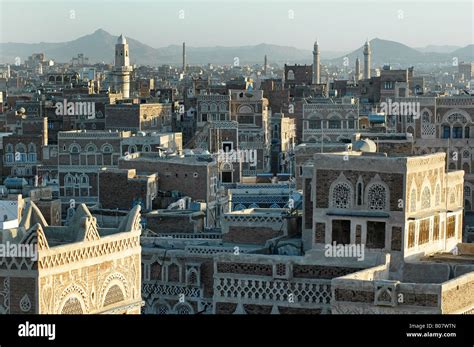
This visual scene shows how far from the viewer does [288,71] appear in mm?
97188

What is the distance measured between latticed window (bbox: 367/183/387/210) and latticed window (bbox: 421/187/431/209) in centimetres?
90

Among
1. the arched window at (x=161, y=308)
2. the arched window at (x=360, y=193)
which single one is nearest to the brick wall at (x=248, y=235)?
the arched window at (x=161, y=308)

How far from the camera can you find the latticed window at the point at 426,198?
23.5 meters

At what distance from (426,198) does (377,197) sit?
3.89 feet

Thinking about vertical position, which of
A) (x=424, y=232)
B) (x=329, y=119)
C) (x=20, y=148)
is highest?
(x=329, y=119)

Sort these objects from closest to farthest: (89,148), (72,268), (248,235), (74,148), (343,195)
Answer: (72,268), (343,195), (248,235), (74,148), (89,148)

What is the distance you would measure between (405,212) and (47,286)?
23.2ft

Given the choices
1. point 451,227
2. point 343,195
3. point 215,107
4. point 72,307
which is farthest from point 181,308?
point 215,107

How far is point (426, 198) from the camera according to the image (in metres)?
23.7

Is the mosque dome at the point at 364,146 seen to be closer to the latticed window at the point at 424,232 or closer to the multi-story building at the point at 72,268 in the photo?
the latticed window at the point at 424,232

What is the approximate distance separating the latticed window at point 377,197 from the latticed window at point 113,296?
16.4 ft

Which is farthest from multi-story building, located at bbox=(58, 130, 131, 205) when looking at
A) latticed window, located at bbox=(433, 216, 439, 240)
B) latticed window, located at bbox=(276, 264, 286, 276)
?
latticed window, located at bbox=(276, 264, 286, 276)

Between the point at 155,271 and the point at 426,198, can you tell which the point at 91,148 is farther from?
the point at 426,198

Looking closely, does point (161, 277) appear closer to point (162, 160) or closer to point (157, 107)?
point (162, 160)
